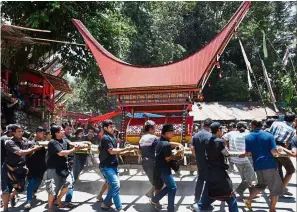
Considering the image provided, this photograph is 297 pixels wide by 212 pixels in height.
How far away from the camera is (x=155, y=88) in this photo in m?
8.17

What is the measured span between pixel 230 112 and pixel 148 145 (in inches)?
671

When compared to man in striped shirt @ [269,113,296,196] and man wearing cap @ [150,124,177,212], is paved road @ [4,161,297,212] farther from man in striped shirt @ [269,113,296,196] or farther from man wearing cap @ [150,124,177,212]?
man wearing cap @ [150,124,177,212]

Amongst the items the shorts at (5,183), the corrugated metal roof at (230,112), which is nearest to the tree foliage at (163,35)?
the corrugated metal roof at (230,112)

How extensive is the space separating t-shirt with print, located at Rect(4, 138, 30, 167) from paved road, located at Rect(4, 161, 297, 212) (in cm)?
100

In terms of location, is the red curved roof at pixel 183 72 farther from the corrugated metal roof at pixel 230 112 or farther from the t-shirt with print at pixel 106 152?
the corrugated metal roof at pixel 230 112

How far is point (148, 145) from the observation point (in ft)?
20.3

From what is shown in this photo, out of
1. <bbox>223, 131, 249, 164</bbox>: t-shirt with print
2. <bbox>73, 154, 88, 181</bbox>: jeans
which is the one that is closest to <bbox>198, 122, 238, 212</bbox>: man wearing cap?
<bbox>223, 131, 249, 164</bbox>: t-shirt with print

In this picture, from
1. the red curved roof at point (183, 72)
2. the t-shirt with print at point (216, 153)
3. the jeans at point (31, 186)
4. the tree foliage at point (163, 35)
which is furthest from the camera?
the tree foliage at point (163, 35)

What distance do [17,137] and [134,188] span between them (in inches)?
120

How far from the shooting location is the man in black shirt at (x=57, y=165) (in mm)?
5693

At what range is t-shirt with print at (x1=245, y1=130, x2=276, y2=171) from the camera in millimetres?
5348

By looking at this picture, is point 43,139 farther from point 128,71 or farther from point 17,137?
point 128,71

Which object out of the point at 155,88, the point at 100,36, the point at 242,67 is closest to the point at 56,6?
the point at 100,36

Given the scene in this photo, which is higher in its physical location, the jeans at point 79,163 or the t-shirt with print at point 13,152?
the t-shirt with print at point 13,152
